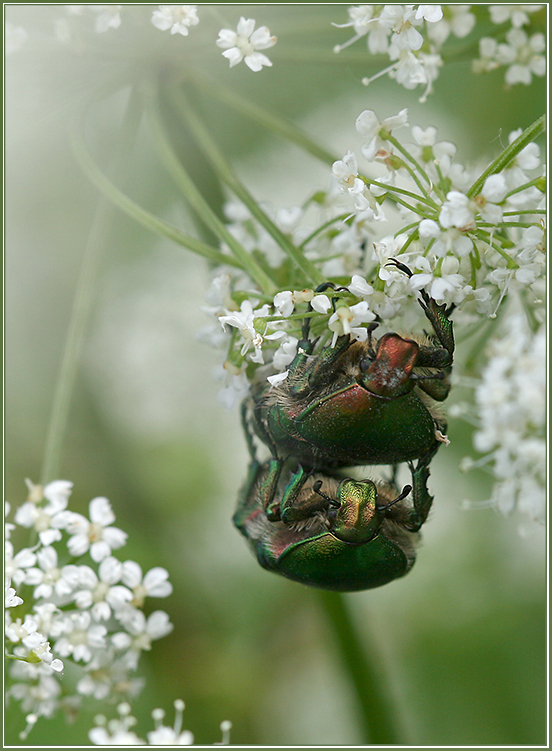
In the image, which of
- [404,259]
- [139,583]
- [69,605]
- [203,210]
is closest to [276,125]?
[203,210]

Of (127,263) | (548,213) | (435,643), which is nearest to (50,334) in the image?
(127,263)

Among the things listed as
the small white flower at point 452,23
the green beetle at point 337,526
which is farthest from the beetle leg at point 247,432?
the small white flower at point 452,23

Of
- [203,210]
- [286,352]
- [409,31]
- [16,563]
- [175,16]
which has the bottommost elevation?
[16,563]

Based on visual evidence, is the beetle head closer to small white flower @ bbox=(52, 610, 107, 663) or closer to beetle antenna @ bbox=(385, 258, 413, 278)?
beetle antenna @ bbox=(385, 258, 413, 278)

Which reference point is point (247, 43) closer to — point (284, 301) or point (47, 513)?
point (284, 301)

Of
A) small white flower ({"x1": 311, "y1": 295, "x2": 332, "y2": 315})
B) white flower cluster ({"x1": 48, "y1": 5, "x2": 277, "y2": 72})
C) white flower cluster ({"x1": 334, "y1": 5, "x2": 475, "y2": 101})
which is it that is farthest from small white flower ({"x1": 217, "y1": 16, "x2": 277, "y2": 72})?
small white flower ({"x1": 311, "y1": 295, "x2": 332, "y2": 315})
